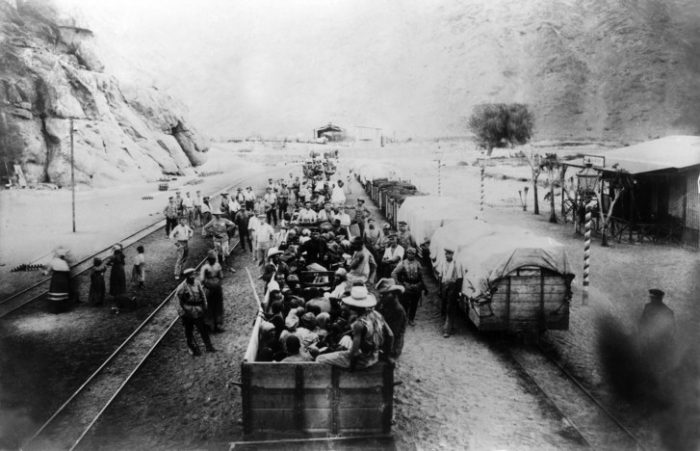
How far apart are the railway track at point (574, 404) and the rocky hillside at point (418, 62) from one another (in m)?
11.9

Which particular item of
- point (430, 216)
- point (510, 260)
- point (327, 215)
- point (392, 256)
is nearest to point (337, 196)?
point (327, 215)

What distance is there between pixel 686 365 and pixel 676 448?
6.70ft

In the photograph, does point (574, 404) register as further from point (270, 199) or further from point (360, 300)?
point (270, 199)

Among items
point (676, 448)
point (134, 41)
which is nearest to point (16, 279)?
point (676, 448)

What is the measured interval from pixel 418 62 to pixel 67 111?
8570 centimetres

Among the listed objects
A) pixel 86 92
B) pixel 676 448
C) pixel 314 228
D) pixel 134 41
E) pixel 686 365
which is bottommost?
pixel 676 448

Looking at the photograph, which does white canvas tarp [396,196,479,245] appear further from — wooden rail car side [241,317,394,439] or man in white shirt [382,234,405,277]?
wooden rail car side [241,317,394,439]

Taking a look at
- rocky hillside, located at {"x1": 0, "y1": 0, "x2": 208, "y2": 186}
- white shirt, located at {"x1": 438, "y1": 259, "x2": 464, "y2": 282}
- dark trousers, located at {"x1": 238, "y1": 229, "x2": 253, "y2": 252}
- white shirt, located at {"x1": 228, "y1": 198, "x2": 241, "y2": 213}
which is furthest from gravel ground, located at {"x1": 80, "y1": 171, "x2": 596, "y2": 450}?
rocky hillside, located at {"x1": 0, "y1": 0, "x2": 208, "y2": 186}

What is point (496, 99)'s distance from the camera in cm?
9356

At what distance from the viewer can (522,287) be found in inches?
404

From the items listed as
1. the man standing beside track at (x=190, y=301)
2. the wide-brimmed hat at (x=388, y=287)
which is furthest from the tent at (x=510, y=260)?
the man standing beside track at (x=190, y=301)

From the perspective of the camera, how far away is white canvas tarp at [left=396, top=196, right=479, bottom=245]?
16.1 metres

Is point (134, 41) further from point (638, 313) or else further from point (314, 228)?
point (638, 313)

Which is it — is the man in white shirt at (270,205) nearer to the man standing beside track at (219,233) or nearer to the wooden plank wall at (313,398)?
the man standing beside track at (219,233)
